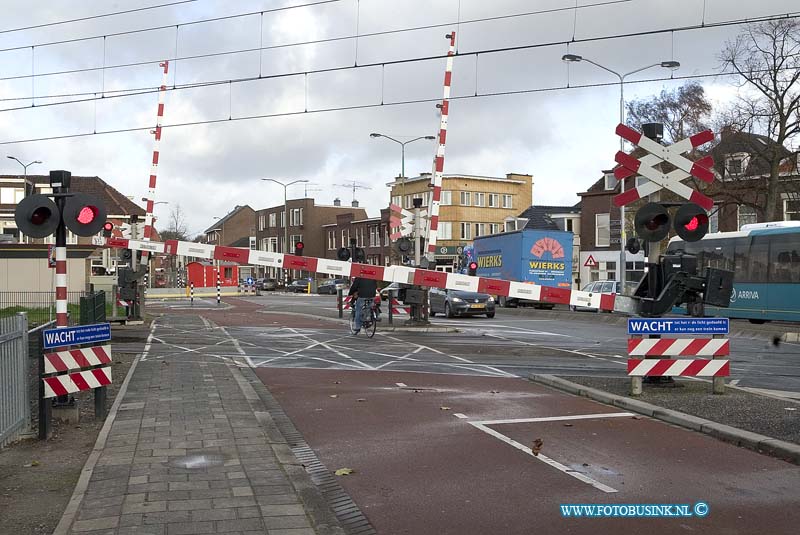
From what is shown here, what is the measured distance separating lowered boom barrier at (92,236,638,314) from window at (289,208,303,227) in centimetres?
7958

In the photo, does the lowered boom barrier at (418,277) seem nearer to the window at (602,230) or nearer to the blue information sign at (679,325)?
the blue information sign at (679,325)

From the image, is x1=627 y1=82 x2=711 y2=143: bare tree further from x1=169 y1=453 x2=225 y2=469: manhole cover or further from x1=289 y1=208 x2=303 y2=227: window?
x1=289 y1=208 x2=303 y2=227: window

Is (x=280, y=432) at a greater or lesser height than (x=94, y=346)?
lesser

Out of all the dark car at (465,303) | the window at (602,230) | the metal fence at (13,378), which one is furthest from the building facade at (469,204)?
the metal fence at (13,378)

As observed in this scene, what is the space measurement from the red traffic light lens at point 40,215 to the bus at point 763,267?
22359mm

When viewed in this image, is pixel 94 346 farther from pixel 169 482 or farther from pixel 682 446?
pixel 682 446

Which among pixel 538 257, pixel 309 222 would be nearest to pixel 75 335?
pixel 538 257

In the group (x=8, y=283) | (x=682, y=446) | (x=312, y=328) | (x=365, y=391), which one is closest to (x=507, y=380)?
(x=365, y=391)

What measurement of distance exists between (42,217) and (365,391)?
495cm

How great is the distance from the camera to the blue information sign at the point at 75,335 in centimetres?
820

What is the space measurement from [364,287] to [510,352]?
437 centimetres

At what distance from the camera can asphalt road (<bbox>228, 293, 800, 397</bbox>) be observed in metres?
13.9

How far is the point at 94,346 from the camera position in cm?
888

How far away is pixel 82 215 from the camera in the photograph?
27.9 ft
